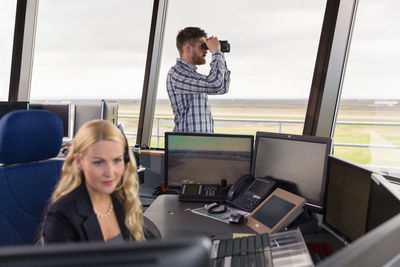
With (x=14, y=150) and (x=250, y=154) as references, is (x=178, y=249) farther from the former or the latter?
(x=250, y=154)

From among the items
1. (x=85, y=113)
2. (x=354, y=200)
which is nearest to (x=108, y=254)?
(x=354, y=200)

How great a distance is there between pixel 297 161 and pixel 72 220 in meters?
1.22

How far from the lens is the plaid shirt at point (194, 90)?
2568 mm

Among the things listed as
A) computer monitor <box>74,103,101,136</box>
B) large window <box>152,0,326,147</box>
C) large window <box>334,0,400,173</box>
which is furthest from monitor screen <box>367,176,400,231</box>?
computer monitor <box>74,103,101,136</box>

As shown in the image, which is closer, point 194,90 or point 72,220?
point 72,220

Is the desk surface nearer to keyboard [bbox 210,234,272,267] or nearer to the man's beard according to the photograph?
keyboard [bbox 210,234,272,267]

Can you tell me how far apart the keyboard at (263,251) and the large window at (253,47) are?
1260mm

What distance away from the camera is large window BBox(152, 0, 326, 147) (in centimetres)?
309

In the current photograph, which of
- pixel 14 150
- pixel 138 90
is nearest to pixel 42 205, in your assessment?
pixel 14 150

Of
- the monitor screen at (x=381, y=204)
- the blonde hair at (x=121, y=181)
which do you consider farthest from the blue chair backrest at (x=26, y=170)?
the monitor screen at (x=381, y=204)

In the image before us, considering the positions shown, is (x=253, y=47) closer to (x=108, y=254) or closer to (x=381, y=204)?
(x=381, y=204)

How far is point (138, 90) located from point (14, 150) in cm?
276

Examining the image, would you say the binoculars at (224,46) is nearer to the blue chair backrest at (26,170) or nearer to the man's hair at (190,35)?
the man's hair at (190,35)

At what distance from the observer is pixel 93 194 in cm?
116
